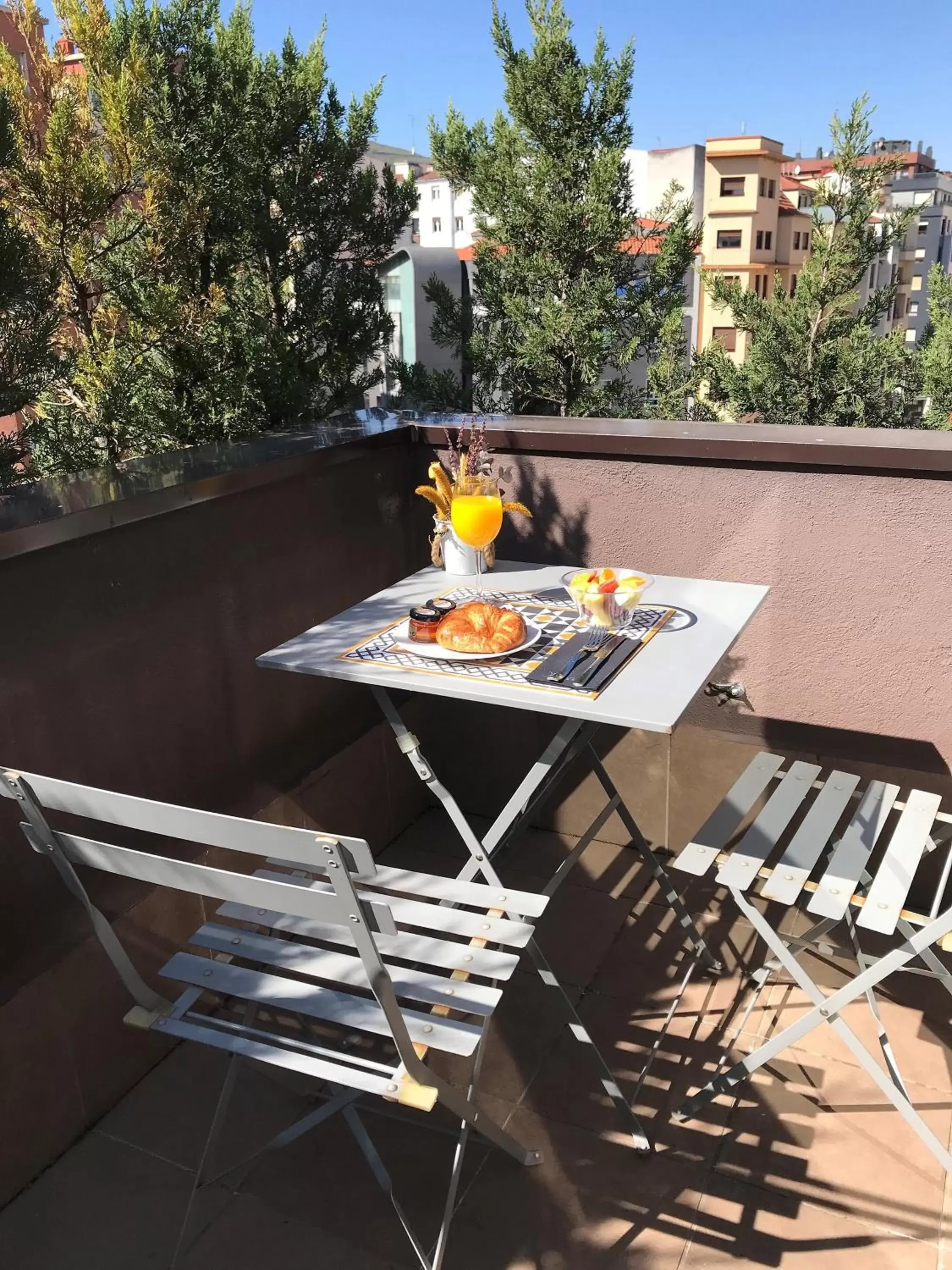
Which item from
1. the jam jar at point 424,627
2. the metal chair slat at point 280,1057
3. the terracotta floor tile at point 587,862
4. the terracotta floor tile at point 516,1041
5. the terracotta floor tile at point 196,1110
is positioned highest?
the jam jar at point 424,627

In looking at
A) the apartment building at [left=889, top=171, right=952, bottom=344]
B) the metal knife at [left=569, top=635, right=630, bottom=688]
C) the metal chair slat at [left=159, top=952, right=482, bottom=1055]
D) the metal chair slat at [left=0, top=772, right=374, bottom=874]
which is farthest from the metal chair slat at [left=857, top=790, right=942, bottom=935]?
the apartment building at [left=889, top=171, right=952, bottom=344]

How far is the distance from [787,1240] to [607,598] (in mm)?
1191

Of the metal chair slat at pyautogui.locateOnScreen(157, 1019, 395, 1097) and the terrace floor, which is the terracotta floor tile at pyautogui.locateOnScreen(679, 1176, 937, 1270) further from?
the metal chair slat at pyautogui.locateOnScreen(157, 1019, 395, 1097)

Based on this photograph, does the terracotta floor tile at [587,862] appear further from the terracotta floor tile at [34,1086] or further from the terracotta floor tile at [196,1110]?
the terracotta floor tile at [34,1086]

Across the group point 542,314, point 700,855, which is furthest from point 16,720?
point 542,314

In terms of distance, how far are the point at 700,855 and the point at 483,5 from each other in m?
7.17

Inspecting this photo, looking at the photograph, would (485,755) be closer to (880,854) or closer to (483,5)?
(880,854)

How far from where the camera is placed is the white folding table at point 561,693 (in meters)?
1.68

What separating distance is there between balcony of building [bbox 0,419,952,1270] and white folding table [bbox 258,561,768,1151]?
0.60 ft

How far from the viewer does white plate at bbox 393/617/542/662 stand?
6.11ft

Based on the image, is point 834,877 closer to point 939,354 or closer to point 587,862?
point 587,862

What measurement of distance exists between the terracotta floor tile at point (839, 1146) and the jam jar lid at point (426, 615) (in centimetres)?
117

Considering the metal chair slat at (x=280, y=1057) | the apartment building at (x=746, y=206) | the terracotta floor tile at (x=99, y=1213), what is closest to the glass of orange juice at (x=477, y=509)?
the metal chair slat at (x=280, y=1057)

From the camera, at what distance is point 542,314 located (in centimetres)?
786
